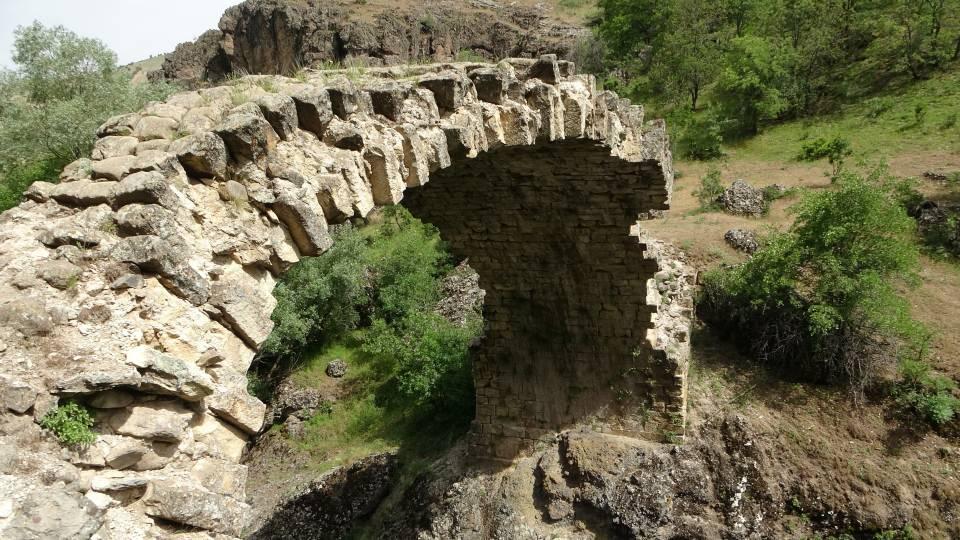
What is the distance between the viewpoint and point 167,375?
2512mm

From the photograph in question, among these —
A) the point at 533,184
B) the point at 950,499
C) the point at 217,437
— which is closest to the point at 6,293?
the point at 217,437

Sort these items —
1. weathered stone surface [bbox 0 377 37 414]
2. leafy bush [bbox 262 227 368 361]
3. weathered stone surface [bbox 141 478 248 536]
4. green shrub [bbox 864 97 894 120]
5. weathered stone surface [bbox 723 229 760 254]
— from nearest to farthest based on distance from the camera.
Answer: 1. weathered stone surface [bbox 0 377 37 414]
2. weathered stone surface [bbox 141 478 248 536]
3. weathered stone surface [bbox 723 229 760 254]
4. leafy bush [bbox 262 227 368 361]
5. green shrub [bbox 864 97 894 120]

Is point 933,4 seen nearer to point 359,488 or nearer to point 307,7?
point 359,488

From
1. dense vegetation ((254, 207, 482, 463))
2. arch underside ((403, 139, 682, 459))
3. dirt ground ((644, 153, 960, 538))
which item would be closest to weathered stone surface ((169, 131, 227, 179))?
arch underside ((403, 139, 682, 459))

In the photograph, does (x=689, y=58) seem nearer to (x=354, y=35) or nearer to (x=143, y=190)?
(x=354, y=35)

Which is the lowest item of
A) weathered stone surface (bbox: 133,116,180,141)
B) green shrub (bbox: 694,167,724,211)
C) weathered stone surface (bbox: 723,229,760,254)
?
green shrub (bbox: 694,167,724,211)

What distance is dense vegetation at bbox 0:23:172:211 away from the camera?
10.3m

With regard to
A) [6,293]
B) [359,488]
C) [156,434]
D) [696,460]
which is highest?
[6,293]

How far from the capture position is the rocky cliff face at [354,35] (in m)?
29.2

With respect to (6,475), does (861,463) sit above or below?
below

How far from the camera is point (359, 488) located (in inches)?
401

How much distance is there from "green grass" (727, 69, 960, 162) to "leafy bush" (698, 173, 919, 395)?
7878mm

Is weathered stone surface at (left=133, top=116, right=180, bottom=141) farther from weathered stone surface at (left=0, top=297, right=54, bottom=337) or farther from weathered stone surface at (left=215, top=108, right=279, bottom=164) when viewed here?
weathered stone surface at (left=0, top=297, right=54, bottom=337)

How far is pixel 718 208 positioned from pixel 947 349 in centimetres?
618
